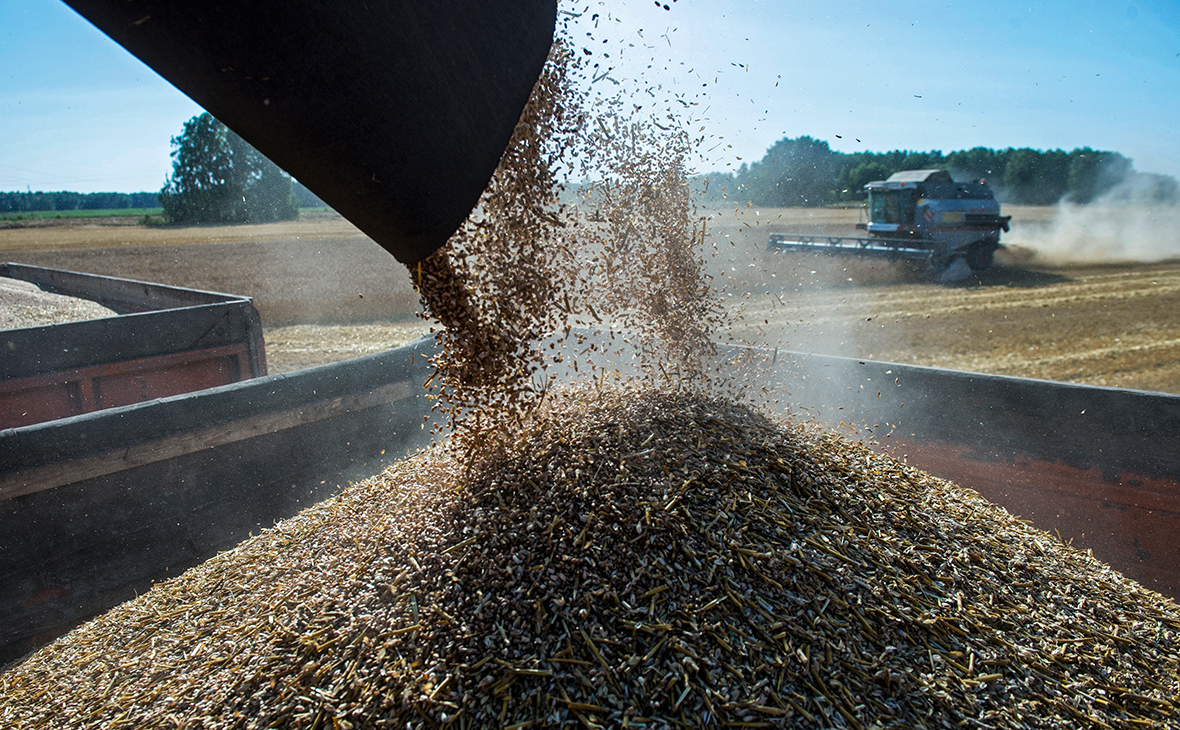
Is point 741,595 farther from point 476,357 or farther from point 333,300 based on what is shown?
point 333,300

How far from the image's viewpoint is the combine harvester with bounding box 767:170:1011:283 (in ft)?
37.1

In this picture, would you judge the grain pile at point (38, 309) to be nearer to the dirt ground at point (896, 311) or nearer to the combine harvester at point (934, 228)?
the dirt ground at point (896, 311)

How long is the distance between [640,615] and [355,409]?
238 centimetres

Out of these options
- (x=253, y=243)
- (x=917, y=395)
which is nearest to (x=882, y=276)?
(x=917, y=395)

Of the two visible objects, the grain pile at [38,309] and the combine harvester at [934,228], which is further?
the combine harvester at [934,228]

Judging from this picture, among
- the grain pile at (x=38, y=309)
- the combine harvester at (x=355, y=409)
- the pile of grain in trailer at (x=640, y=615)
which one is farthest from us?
the grain pile at (x=38, y=309)

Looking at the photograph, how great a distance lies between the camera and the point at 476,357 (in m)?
2.24

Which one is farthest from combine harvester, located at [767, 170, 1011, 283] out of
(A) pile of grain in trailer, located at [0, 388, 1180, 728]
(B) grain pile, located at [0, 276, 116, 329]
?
(B) grain pile, located at [0, 276, 116, 329]

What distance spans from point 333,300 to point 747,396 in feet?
46.1

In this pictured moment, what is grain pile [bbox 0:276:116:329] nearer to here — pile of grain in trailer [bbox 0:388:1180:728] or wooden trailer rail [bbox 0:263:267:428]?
wooden trailer rail [bbox 0:263:267:428]

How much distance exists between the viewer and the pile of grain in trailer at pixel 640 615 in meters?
1.51

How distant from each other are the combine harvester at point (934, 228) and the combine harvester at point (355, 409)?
9.44 m

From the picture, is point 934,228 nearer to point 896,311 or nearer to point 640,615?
point 896,311

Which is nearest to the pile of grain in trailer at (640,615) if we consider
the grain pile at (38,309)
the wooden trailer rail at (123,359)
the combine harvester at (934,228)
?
the wooden trailer rail at (123,359)
